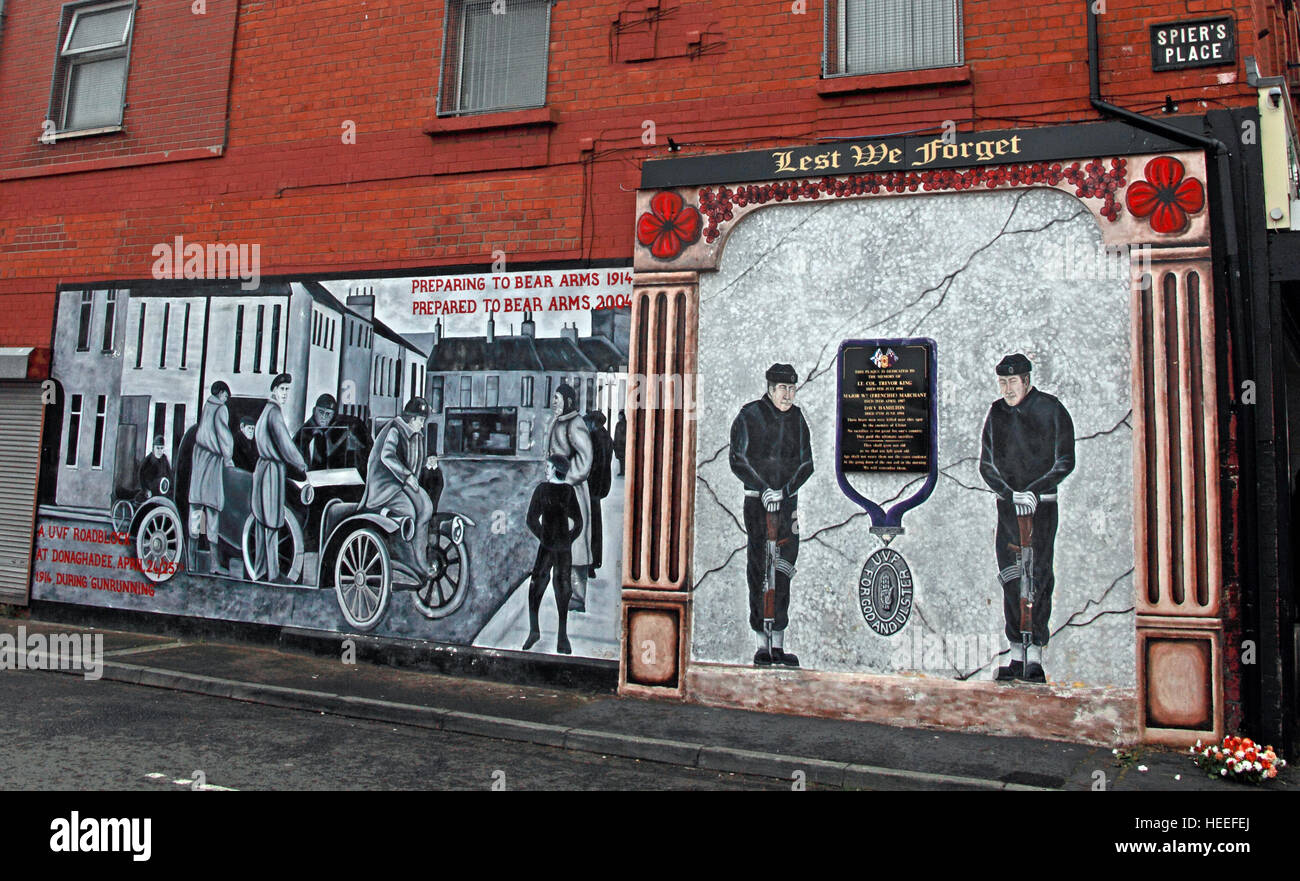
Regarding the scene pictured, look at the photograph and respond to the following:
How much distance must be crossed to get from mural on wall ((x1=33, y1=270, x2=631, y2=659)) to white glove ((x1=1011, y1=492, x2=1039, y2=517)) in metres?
3.32

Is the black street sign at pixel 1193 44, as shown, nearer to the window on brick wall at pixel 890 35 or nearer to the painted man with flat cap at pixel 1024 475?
the window on brick wall at pixel 890 35

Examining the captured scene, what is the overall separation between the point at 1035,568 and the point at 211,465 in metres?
8.16

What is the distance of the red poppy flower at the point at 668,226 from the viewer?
8719 millimetres

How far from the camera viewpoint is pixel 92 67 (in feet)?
38.3

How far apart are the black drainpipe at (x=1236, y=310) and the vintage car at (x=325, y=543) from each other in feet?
20.9

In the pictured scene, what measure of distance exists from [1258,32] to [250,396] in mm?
9716

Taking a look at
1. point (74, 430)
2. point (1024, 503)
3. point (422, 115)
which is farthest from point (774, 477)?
point (74, 430)

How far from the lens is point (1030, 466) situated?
7.65 meters

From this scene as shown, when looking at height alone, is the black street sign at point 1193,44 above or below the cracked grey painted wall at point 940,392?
above

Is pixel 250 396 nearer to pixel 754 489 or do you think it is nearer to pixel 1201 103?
pixel 754 489
